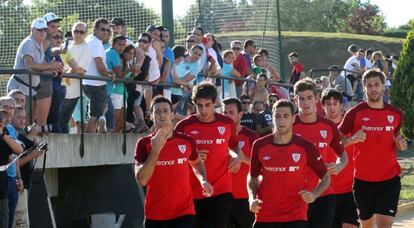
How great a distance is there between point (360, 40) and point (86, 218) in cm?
3321

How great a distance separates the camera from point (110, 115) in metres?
16.0

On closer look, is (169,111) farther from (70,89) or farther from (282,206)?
(70,89)

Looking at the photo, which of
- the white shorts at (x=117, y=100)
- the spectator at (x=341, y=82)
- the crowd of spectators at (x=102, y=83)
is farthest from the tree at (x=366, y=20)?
the white shorts at (x=117, y=100)

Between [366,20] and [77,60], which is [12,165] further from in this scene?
[366,20]

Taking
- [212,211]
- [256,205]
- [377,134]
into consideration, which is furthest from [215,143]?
[377,134]

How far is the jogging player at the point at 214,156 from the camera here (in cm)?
1254

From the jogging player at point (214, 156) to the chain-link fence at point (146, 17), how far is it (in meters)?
6.80

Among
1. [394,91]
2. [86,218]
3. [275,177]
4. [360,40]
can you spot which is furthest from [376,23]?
[275,177]

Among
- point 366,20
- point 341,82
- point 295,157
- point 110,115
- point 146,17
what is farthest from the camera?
point 366,20

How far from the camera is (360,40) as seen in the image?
4897cm

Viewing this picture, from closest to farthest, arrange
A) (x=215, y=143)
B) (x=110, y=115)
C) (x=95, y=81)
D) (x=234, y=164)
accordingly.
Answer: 1. (x=234, y=164)
2. (x=215, y=143)
3. (x=95, y=81)
4. (x=110, y=115)

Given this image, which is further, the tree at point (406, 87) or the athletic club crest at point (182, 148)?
the tree at point (406, 87)

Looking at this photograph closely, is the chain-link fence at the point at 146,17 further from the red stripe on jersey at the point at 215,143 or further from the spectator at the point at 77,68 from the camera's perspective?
the red stripe on jersey at the point at 215,143

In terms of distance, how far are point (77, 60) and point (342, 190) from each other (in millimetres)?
4275
